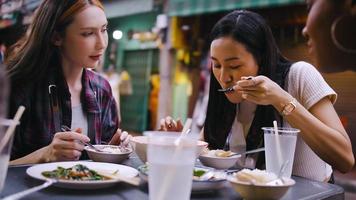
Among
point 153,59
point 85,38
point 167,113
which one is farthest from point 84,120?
point 153,59

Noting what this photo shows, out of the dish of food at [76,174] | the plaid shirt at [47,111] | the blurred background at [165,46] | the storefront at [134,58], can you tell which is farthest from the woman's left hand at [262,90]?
the storefront at [134,58]

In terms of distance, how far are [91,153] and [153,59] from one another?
5.59 m

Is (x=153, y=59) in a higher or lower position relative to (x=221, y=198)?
higher

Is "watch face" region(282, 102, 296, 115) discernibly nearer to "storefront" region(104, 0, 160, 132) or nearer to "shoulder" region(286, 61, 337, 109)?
"shoulder" region(286, 61, 337, 109)

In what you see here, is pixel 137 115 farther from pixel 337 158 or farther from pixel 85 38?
pixel 337 158

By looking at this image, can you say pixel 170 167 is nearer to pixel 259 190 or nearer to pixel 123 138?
pixel 259 190

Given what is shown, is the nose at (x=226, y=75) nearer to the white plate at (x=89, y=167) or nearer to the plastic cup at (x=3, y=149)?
the white plate at (x=89, y=167)

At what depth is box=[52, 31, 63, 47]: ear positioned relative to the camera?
6.27 feet

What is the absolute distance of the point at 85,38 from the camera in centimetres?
187

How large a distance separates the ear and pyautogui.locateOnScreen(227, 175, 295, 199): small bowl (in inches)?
54.1

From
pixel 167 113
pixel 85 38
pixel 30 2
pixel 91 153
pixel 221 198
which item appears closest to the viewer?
pixel 221 198

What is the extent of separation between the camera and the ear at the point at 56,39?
6.27 ft

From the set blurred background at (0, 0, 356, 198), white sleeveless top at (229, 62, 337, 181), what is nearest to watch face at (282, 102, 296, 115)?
white sleeveless top at (229, 62, 337, 181)

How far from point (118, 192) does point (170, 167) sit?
0.86 ft
